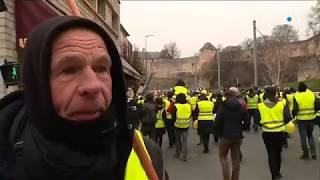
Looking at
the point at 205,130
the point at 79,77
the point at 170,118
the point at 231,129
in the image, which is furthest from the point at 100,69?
the point at 170,118

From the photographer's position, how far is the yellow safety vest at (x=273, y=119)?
956 centimetres

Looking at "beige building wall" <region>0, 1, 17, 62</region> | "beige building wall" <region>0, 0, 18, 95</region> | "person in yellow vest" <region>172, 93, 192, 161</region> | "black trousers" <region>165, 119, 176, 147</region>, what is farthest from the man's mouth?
"black trousers" <region>165, 119, 176, 147</region>

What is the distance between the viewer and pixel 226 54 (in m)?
95.2

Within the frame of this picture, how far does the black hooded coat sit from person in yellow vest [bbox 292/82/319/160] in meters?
11.3

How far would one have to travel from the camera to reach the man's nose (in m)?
1.60

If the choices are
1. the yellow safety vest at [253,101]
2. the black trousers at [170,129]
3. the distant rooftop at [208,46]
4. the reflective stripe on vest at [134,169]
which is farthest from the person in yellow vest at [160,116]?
the distant rooftop at [208,46]

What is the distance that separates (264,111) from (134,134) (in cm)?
825

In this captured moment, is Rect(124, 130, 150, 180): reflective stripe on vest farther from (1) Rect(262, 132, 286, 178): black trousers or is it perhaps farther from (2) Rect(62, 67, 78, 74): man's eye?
(1) Rect(262, 132, 286, 178): black trousers

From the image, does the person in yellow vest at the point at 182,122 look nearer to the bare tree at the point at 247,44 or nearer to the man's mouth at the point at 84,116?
the man's mouth at the point at 84,116

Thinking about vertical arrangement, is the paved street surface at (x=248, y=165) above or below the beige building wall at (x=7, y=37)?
below

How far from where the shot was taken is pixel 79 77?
1629mm

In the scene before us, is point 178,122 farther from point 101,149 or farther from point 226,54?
point 226,54

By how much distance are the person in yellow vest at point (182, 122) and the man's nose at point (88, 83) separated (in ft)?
38.8

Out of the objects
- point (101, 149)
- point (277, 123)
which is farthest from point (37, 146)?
point (277, 123)
